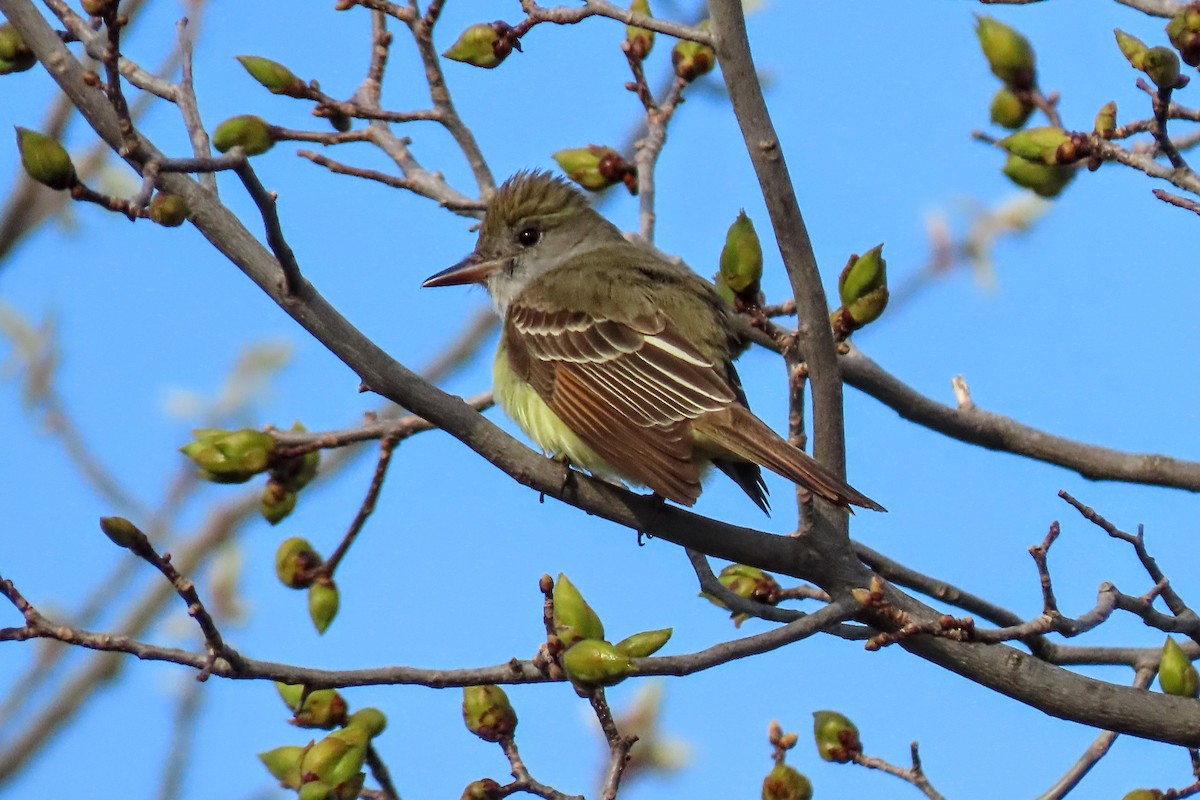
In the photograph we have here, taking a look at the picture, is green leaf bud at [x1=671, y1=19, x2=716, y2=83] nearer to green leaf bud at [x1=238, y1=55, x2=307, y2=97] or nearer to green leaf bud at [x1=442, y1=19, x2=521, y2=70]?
green leaf bud at [x1=442, y1=19, x2=521, y2=70]

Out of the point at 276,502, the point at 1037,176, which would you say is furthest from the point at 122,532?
the point at 1037,176

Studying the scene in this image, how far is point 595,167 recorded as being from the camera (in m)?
5.87

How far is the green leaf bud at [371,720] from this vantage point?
430 centimetres

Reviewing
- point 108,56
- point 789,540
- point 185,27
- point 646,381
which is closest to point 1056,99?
point 646,381

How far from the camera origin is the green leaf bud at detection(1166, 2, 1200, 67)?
4340 mm

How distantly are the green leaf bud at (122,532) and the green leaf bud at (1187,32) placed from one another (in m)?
3.31

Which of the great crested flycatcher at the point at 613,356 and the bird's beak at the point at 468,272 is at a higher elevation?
the bird's beak at the point at 468,272

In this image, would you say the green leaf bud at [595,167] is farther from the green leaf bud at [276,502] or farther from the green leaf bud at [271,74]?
the green leaf bud at [276,502]

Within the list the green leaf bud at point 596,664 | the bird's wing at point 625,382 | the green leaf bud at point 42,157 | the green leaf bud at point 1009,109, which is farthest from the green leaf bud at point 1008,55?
the green leaf bud at point 42,157

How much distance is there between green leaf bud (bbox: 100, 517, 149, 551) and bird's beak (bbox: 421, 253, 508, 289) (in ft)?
8.91

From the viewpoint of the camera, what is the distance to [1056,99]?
5.33 m

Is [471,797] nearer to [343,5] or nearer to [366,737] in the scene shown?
[366,737]

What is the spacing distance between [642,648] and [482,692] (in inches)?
32.7

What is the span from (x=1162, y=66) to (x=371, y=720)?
306 centimetres
